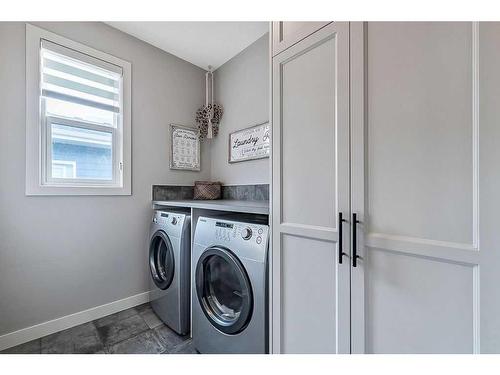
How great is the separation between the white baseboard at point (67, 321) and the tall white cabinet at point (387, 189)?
1.61m

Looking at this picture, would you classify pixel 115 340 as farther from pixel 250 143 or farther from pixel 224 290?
pixel 250 143

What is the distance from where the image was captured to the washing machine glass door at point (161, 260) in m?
1.73

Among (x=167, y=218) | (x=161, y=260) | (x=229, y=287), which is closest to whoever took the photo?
(x=229, y=287)

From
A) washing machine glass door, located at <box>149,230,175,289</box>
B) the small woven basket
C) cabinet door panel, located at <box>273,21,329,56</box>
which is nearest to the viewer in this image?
cabinet door panel, located at <box>273,21,329,56</box>

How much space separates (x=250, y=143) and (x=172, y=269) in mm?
1294

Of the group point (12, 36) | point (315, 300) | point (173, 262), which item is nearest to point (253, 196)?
point (173, 262)

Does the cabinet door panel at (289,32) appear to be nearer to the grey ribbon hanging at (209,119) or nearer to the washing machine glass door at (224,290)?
the washing machine glass door at (224,290)

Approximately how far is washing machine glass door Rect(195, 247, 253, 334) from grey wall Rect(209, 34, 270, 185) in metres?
0.91

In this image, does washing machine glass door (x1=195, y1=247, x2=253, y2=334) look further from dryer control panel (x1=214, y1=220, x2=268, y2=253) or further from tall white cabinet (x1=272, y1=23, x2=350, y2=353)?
tall white cabinet (x1=272, y1=23, x2=350, y2=353)

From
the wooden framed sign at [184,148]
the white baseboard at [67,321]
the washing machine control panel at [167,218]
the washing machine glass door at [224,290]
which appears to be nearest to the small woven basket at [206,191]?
the wooden framed sign at [184,148]

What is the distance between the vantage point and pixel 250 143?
7.06 ft

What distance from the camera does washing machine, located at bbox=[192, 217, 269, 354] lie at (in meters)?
1.11

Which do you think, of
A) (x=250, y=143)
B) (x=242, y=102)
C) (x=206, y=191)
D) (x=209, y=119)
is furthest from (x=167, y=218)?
(x=242, y=102)

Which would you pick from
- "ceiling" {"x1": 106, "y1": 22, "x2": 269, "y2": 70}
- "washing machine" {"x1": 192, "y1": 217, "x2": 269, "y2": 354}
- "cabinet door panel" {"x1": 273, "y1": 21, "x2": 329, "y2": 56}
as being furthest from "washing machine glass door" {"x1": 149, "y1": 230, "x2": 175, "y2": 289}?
"ceiling" {"x1": 106, "y1": 22, "x2": 269, "y2": 70}
